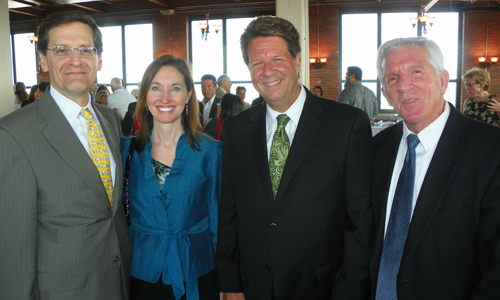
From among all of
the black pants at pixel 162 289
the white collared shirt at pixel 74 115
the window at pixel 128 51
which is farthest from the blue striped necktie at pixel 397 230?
the window at pixel 128 51

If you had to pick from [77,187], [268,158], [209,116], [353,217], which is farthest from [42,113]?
[209,116]

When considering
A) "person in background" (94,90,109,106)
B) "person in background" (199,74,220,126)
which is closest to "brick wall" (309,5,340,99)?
"person in background" (199,74,220,126)

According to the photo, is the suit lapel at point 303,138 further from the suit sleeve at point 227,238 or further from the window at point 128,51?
the window at point 128,51

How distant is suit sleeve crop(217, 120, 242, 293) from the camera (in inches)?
73.0

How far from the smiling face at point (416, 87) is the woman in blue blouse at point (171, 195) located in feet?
3.06

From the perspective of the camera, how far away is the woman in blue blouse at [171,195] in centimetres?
184

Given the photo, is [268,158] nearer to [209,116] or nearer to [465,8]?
[209,116]

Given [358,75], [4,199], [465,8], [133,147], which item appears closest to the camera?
[4,199]

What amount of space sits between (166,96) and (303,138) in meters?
0.75

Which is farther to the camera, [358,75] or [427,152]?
[358,75]

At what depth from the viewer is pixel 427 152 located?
155 cm

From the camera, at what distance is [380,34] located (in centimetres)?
1131

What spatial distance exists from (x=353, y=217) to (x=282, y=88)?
64 centimetres

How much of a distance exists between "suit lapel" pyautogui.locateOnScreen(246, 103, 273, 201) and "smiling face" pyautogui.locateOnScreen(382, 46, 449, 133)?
0.59 metres
